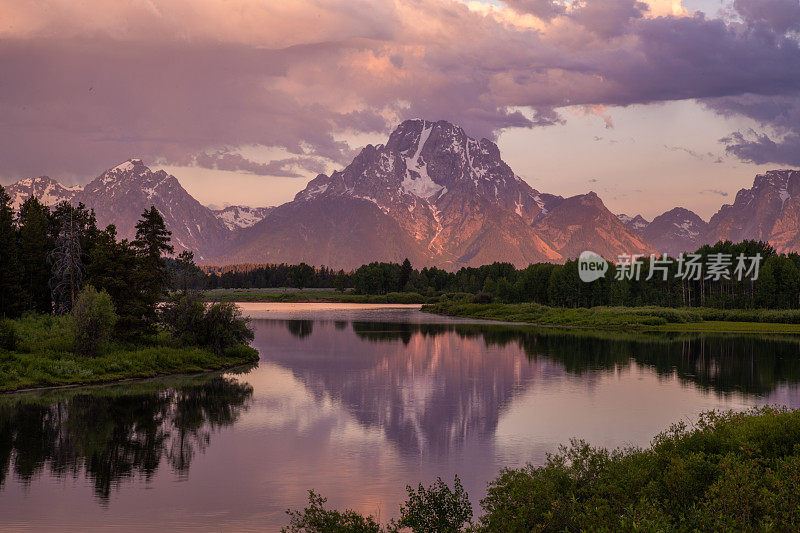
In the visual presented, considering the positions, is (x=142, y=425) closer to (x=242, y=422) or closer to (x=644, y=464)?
(x=242, y=422)

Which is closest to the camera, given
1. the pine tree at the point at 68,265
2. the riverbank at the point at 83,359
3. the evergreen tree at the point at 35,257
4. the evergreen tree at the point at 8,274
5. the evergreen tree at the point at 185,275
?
the riverbank at the point at 83,359

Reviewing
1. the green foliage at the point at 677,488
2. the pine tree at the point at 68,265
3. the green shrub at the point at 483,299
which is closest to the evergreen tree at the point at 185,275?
the pine tree at the point at 68,265

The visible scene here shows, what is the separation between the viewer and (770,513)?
54.1 feet

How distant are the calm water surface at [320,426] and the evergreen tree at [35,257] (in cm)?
3261

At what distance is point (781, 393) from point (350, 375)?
36708mm

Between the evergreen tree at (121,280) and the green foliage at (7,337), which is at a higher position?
the evergreen tree at (121,280)

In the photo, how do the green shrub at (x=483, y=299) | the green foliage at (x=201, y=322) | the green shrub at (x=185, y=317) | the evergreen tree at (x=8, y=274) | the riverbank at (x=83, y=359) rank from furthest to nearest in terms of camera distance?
1. the green shrub at (x=483, y=299)
2. the evergreen tree at (x=8, y=274)
3. the green foliage at (x=201, y=322)
4. the green shrub at (x=185, y=317)
5. the riverbank at (x=83, y=359)

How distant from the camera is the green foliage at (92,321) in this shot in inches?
2106

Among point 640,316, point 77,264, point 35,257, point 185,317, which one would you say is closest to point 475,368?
point 185,317

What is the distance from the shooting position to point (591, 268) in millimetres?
188250

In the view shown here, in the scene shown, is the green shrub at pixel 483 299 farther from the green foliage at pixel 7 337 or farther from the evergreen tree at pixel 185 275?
the green foliage at pixel 7 337

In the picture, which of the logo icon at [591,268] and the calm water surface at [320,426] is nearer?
the calm water surface at [320,426]

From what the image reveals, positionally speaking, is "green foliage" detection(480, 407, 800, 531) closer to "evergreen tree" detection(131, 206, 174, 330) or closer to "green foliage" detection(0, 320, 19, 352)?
"green foliage" detection(0, 320, 19, 352)

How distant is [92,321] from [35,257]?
34042 millimetres
